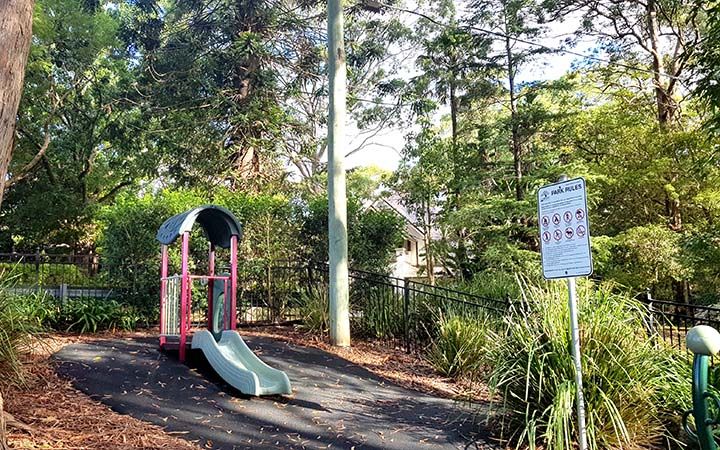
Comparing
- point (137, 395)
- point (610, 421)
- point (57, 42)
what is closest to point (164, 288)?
point (137, 395)

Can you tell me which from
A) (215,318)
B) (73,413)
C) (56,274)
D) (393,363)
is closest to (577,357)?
(73,413)

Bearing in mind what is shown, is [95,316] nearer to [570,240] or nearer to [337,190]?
[337,190]

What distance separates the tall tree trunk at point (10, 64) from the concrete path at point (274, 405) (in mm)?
2635

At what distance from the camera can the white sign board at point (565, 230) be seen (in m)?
3.65

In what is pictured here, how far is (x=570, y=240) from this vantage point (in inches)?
148

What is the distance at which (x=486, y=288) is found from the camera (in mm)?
10180

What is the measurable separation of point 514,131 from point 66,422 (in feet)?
39.4

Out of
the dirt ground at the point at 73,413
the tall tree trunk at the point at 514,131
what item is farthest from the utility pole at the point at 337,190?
the tall tree trunk at the point at 514,131

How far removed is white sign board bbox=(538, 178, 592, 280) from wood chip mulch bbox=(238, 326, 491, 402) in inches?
74.0

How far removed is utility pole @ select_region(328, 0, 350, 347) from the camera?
28.0 feet

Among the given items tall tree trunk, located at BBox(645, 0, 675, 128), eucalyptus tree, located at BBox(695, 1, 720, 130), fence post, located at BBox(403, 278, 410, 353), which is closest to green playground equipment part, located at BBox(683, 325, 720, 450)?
eucalyptus tree, located at BBox(695, 1, 720, 130)

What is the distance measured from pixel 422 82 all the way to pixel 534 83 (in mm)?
5435

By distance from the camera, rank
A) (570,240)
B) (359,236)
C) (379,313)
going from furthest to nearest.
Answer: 1. (359,236)
2. (379,313)
3. (570,240)

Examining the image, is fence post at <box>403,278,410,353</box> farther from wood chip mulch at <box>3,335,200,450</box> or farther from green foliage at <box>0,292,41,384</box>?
green foliage at <box>0,292,41,384</box>
